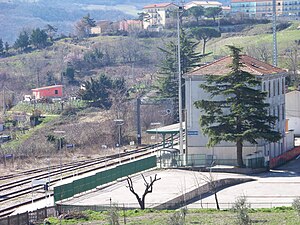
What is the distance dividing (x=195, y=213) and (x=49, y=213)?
17.8 feet

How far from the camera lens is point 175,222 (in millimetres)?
23016

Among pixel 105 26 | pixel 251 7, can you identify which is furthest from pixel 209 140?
pixel 251 7

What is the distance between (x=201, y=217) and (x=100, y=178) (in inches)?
396

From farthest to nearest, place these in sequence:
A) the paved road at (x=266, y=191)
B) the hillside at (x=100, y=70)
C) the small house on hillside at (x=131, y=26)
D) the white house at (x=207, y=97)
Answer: the small house on hillside at (x=131, y=26) < the hillside at (x=100, y=70) < the white house at (x=207, y=97) < the paved road at (x=266, y=191)

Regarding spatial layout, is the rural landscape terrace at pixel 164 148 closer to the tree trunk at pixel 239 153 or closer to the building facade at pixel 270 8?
the tree trunk at pixel 239 153

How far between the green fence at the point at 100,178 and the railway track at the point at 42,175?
1.81 metres

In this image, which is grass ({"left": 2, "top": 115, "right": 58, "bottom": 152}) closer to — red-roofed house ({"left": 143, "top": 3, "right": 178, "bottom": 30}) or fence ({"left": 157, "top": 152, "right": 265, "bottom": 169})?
fence ({"left": 157, "top": 152, "right": 265, "bottom": 169})

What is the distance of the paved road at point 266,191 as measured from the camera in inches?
1341

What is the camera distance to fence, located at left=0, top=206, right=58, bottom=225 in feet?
92.9

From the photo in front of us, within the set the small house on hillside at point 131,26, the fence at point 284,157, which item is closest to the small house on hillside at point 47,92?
the fence at point 284,157

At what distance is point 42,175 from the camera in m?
43.0

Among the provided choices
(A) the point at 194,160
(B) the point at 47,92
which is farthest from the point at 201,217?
(B) the point at 47,92

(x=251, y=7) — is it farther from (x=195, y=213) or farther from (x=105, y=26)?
(x=195, y=213)

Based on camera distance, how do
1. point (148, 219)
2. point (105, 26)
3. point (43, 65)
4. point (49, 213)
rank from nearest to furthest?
point (148, 219) < point (49, 213) < point (43, 65) < point (105, 26)
